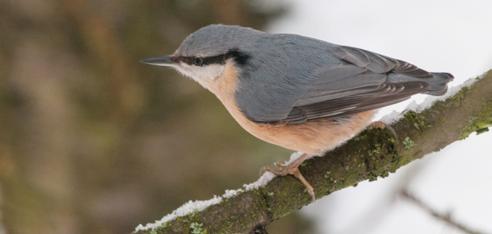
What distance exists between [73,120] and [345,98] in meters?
1.75

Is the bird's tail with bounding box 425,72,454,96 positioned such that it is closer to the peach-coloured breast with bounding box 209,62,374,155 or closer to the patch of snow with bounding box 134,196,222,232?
the peach-coloured breast with bounding box 209,62,374,155

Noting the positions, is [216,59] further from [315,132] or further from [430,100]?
[430,100]

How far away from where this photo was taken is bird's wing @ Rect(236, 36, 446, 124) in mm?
2561

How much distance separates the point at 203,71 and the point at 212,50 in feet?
0.33

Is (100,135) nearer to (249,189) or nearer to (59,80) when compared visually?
(59,80)

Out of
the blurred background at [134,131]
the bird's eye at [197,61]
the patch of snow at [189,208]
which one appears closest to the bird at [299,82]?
the bird's eye at [197,61]

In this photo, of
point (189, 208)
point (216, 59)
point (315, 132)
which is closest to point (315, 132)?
point (315, 132)

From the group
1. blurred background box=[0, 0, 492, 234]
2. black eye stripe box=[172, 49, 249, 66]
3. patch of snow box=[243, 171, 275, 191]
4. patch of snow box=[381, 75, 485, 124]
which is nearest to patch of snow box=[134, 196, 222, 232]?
patch of snow box=[243, 171, 275, 191]

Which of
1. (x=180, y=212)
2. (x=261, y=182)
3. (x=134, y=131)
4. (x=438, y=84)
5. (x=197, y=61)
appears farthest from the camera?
(x=134, y=131)

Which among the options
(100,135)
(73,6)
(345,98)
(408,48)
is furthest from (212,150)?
(345,98)

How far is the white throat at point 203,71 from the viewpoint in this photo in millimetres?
2676

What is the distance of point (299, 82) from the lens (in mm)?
2598

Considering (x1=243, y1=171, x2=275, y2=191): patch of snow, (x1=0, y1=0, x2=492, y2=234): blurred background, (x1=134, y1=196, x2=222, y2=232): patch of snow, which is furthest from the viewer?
(x1=0, y1=0, x2=492, y2=234): blurred background

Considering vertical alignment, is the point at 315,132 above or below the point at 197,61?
below
